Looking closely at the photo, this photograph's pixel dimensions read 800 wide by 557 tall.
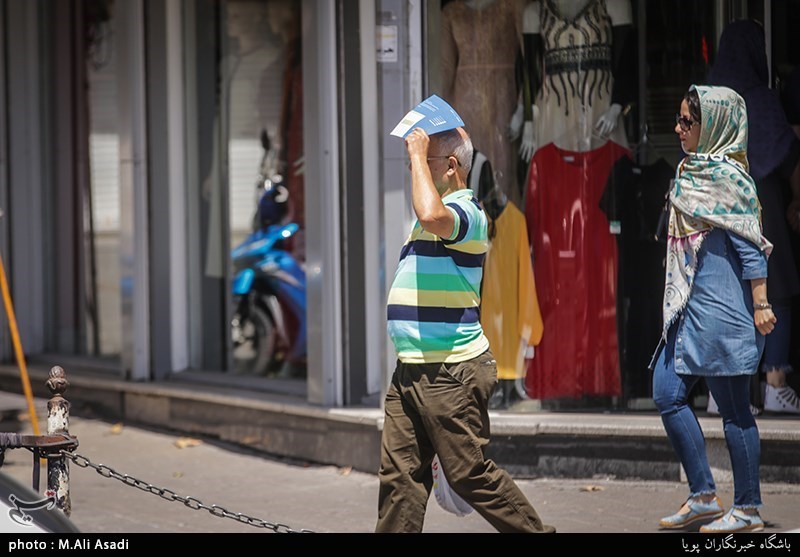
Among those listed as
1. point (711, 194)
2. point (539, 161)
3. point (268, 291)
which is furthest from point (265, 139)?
point (711, 194)

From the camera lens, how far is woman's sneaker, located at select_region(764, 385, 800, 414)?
292 inches

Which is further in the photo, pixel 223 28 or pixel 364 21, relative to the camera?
pixel 223 28

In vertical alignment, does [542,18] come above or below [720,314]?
above

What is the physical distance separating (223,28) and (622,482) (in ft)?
14.7

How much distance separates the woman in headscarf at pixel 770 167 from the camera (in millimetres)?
7223

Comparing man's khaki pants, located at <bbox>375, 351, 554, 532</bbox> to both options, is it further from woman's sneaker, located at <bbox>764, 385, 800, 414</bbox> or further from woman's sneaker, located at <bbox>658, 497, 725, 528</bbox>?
woman's sneaker, located at <bbox>764, 385, 800, 414</bbox>

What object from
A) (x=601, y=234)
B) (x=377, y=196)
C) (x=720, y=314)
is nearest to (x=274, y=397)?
(x=377, y=196)

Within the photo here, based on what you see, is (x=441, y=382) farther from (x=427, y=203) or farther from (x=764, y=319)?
(x=764, y=319)

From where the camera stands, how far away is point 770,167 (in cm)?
722

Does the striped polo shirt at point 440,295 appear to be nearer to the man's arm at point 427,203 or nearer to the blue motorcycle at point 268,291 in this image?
the man's arm at point 427,203

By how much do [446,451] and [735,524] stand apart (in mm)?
1747

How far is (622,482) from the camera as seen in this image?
7.24m

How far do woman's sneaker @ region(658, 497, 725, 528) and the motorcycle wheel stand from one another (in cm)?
382

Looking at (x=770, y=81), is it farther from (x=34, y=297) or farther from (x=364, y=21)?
(x=34, y=297)
